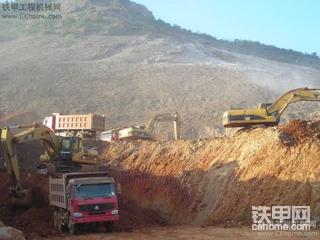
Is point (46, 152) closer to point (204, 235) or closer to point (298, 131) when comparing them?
point (204, 235)

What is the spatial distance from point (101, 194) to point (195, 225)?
5780mm

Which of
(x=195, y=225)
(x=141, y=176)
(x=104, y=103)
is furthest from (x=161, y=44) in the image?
(x=195, y=225)

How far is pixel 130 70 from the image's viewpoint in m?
86.5

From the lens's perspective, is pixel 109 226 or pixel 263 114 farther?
pixel 263 114

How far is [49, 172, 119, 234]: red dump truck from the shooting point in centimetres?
2028

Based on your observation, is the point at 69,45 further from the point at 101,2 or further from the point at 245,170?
the point at 245,170

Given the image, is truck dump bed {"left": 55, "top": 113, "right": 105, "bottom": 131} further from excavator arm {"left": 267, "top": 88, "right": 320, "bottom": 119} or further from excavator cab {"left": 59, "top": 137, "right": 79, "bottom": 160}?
excavator arm {"left": 267, "top": 88, "right": 320, "bottom": 119}

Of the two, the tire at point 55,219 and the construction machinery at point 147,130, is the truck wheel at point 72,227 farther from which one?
the construction machinery at point 147,130

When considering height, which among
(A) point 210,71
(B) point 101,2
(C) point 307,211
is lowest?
(C) point 307,211

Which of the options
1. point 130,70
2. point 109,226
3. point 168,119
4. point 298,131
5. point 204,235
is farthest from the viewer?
point 130,70

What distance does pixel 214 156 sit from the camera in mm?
28484

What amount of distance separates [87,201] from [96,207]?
1.43 ft

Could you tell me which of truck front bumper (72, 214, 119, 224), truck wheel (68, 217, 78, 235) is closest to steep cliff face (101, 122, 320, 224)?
truck front bumper (72, 214, 119, 224)

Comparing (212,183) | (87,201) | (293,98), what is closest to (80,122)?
(212,183)
